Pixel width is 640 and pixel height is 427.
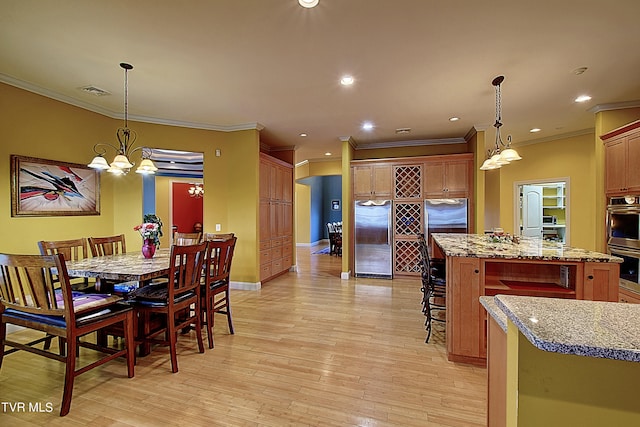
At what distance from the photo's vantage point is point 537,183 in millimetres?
6266

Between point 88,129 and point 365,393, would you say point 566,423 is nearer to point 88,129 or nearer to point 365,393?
point 365,393

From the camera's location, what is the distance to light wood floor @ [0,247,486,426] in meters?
1.93

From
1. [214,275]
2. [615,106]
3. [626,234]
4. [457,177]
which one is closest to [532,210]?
[457,177]

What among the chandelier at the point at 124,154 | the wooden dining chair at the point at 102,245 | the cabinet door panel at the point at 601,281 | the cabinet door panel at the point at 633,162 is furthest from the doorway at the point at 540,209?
the wooden dining chair at the point at 102,245

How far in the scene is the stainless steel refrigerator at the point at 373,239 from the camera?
5.82m

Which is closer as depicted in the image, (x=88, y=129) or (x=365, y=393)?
(x=365, y=393)

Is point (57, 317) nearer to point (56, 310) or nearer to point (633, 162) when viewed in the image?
point (56, 310)

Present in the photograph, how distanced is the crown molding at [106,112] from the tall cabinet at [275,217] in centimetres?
61

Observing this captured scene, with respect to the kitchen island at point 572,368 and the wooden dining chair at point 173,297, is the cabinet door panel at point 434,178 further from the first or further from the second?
the kitchen island at point 572,368

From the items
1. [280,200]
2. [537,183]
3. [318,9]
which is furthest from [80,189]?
[537,183]

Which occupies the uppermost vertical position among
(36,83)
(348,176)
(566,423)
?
(36,83)

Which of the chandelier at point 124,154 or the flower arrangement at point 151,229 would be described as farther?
the flower arrangement at point 151,229

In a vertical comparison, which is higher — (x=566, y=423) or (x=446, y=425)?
(x=566, y=423)

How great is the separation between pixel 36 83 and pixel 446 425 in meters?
5.16
